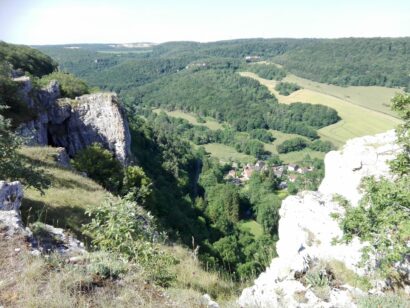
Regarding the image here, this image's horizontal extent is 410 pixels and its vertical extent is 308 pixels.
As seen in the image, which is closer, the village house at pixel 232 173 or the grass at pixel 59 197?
the grass at pixel 59 197

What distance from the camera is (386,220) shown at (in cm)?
866

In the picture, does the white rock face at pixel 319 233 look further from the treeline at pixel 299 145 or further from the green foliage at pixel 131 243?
the treeline at pixel 299 145

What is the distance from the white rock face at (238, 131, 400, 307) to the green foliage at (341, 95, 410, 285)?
570mm

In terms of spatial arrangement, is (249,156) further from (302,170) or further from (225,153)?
→ (302,170)

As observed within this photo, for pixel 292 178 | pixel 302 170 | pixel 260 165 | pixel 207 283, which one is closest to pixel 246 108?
pixel 260 165

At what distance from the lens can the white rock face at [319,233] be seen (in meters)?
6.35

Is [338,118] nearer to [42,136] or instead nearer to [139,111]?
[139,111]

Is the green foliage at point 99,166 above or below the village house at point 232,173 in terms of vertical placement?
above

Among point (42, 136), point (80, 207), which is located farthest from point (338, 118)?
point (80, 207)

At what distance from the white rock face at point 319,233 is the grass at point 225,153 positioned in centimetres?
9383

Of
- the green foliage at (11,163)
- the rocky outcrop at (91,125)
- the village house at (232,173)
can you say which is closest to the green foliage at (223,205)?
the village house at (232,173)

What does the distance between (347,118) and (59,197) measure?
137516 millimetres

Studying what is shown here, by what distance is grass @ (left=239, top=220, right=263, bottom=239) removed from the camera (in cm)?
6297

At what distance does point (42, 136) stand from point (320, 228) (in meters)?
23.0
